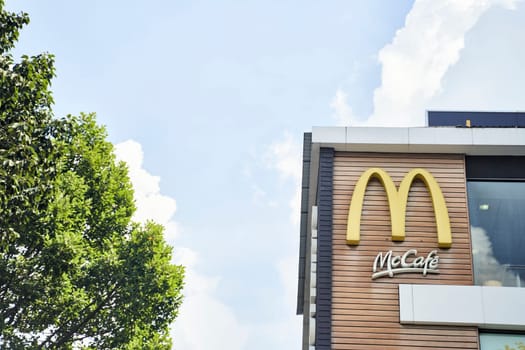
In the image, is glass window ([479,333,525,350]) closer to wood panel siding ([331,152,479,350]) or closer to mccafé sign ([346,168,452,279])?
wood panel siding ([331,152,479,350])

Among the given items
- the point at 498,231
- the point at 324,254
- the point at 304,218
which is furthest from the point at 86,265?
the point at 498,231

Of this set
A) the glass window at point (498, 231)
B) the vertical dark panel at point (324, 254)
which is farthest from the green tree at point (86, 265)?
the glass window at point (498, 231)

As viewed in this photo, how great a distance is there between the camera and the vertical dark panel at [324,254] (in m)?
14.5

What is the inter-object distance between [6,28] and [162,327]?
13056 millimetres

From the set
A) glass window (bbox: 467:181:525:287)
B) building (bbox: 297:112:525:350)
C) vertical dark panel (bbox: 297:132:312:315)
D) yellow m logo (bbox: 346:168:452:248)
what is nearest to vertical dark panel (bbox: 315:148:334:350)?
building (bbox: 297:112:525:350)

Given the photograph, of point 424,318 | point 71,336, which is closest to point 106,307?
point 71,336

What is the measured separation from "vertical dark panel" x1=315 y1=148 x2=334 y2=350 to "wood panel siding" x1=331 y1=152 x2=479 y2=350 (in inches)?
4.8

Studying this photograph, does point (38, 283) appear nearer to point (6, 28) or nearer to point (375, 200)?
point (6, 28)

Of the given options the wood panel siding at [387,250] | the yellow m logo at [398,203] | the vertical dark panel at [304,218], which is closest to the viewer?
the wood panel siding at [387,250]

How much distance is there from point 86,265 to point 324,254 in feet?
32.2

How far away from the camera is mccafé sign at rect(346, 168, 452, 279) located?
49.6 ft

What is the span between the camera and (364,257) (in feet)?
50.2

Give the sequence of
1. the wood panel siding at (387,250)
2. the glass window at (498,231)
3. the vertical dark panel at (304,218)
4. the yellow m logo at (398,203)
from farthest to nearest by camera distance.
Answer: the vertical dark panel at (304,218)
the yellow m logo at (398,203)
the glass window at (498,231)
the wood panel siding at (387,250)

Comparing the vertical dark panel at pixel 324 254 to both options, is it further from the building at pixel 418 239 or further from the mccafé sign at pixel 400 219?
the mccafé sign at pixel 400 219
